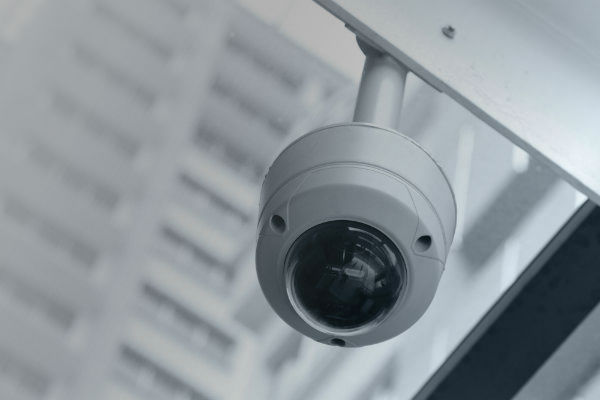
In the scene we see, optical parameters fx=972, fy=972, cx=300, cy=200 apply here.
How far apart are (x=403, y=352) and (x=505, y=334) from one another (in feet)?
0.56

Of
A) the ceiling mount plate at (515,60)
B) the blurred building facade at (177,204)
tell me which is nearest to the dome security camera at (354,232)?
the ceiling mount plate at (515,60)

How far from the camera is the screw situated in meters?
0.94

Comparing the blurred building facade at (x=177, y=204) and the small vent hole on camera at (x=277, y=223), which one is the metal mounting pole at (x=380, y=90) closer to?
the small vent hole on camera at (x=277, y=223)

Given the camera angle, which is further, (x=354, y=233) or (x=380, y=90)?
(x=380, y=90)

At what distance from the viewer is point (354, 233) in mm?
786

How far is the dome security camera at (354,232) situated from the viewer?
30.8 inches

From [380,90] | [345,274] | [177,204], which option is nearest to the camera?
[345,274]

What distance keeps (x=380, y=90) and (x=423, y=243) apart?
171 millimetres

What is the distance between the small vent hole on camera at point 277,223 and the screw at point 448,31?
27cm

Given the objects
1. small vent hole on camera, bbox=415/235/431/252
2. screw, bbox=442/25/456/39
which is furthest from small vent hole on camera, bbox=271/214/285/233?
screw, bbox=442/25/456/39

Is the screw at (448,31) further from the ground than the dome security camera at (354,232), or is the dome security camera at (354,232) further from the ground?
the screw at (448,31)

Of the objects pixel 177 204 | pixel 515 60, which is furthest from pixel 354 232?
pixel 177 204

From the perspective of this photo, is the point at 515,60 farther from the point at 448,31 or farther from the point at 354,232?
the point at 354,232

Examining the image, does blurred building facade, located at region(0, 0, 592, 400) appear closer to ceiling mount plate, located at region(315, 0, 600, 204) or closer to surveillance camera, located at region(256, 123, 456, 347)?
ceiling mount plate, located at region(315, 0, 600, 204)
